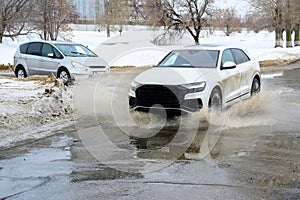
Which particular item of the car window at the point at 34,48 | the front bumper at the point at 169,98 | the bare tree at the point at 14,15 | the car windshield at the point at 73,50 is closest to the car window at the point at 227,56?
the front bumper at the point at 169,98

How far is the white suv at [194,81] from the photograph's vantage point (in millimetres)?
8922

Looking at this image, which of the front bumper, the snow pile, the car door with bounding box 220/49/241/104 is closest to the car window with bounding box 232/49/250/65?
the car door with bounding box 220/49/241/104

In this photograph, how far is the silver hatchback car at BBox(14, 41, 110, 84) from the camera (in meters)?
15.9

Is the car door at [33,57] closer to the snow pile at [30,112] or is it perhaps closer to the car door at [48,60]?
the car door at [48,60]

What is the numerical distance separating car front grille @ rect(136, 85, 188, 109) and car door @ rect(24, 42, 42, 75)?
29.3ft

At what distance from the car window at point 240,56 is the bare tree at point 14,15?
2699 cm

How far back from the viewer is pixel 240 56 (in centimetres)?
1134

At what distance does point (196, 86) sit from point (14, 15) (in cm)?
2905

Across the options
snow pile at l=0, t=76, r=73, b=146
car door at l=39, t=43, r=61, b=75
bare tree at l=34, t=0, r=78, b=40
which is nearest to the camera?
snow pile at l=0, t=76, r=73, b=146

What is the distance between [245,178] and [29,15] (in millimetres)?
33095

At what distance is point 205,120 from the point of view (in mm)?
9125

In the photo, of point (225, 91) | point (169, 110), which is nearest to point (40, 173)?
point (169, 110)

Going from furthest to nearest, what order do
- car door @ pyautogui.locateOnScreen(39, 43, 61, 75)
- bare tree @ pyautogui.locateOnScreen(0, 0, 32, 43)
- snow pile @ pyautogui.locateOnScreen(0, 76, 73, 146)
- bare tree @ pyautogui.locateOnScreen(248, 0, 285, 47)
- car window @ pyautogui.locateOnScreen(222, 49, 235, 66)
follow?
bare tree @ pyautogui.locateOnScreen(248, 0, 285, 47) < bare tree @ pyautogui.locateOnScreen(0, 0, 32, 43) < car door @ pyautogui.locateOnScreen(39, 43, 61, 75) < car window @ pyautogui.locateOnScreen(222, 49, 235, 66) < snow pile @ pyautogui.locateOnScreen(0, 76, 73, 146)

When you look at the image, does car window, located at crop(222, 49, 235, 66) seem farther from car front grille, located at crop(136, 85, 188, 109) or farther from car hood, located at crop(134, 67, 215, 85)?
car front grille, located at crop(136, 85, 188, 109)
